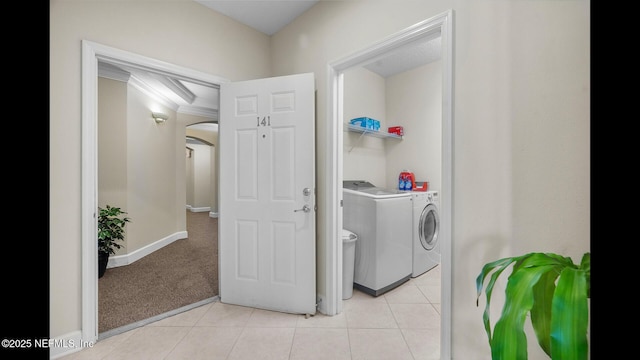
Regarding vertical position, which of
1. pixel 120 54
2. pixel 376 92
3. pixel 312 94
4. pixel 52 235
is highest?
pixel 376 92

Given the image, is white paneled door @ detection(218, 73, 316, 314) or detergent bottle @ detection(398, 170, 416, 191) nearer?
white paneled door @ detection(218, 73, 316, 314)

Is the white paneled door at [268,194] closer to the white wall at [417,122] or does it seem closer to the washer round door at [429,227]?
the washer round door at [429,227]

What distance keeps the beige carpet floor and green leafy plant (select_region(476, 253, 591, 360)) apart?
2387 millimetres

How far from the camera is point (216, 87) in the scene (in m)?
2.41

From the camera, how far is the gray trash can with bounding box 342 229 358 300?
237cm

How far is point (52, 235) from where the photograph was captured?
1.61m

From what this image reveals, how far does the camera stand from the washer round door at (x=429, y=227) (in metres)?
2.91

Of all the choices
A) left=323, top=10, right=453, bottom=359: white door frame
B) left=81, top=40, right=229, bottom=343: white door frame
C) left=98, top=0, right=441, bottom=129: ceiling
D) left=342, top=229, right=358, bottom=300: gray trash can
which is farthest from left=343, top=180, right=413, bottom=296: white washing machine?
left=81, top=40, right=229, bottom=343: white door frame

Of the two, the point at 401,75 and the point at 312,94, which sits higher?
the point at 401,75

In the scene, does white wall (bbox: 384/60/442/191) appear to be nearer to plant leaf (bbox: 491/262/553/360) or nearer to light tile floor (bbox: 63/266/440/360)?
light tile floor (bbox: 63/266/440/360)
